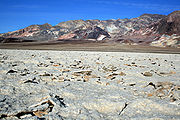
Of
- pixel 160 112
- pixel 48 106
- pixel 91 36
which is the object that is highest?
pixel 91 36

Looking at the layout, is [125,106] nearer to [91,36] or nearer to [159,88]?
[159,88]

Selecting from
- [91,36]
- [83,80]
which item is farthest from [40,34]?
[83,80]

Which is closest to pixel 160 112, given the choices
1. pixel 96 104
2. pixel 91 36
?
pixel 96 104

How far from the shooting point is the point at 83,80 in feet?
11.0

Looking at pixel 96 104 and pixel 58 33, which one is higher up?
pixel 58 33

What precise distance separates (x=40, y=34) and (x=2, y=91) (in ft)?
240

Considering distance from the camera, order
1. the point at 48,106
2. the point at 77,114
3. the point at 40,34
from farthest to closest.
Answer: the point at 40,34 < the point at 48,106 < the point at 77,114

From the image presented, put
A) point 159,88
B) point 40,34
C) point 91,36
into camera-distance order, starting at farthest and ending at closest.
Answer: point 40,34, point 91,36, point 159,88

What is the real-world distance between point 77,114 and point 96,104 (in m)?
0.38

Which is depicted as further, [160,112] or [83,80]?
[83,80]

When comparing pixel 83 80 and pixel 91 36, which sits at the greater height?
pixel 91 36

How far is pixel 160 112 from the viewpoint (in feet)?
6.36

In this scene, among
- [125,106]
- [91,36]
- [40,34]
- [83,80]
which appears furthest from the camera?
[40,34]

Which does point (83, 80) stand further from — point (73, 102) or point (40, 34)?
point (40, 34)
